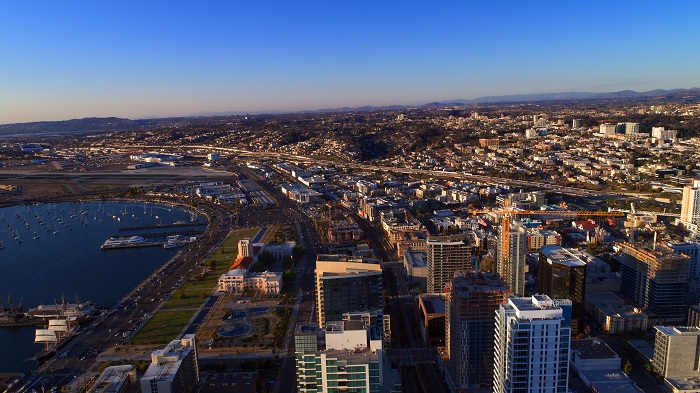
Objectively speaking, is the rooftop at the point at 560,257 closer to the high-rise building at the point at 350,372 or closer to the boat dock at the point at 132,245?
the high-rise building at the point at 350,372

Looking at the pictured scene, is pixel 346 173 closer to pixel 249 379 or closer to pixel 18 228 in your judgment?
pixel 18 228

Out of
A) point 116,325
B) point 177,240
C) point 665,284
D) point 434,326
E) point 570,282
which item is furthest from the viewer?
point 177,240

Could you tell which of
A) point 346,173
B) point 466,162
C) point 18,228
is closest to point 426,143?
point 466,162

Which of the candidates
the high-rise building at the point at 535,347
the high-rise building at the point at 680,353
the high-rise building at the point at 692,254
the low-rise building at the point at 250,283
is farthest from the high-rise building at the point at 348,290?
the high-rise building at the point at 692,254

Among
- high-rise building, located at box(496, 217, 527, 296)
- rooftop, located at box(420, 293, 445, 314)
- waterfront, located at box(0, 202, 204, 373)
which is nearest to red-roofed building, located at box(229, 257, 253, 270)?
waterfront, located at box(0, 202, 204, 373)

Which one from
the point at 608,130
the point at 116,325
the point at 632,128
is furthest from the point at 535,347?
the point at 632,128

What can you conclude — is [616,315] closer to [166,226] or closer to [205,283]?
[205,283]

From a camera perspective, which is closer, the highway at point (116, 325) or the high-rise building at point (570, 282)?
the highway at point (116, 325)
